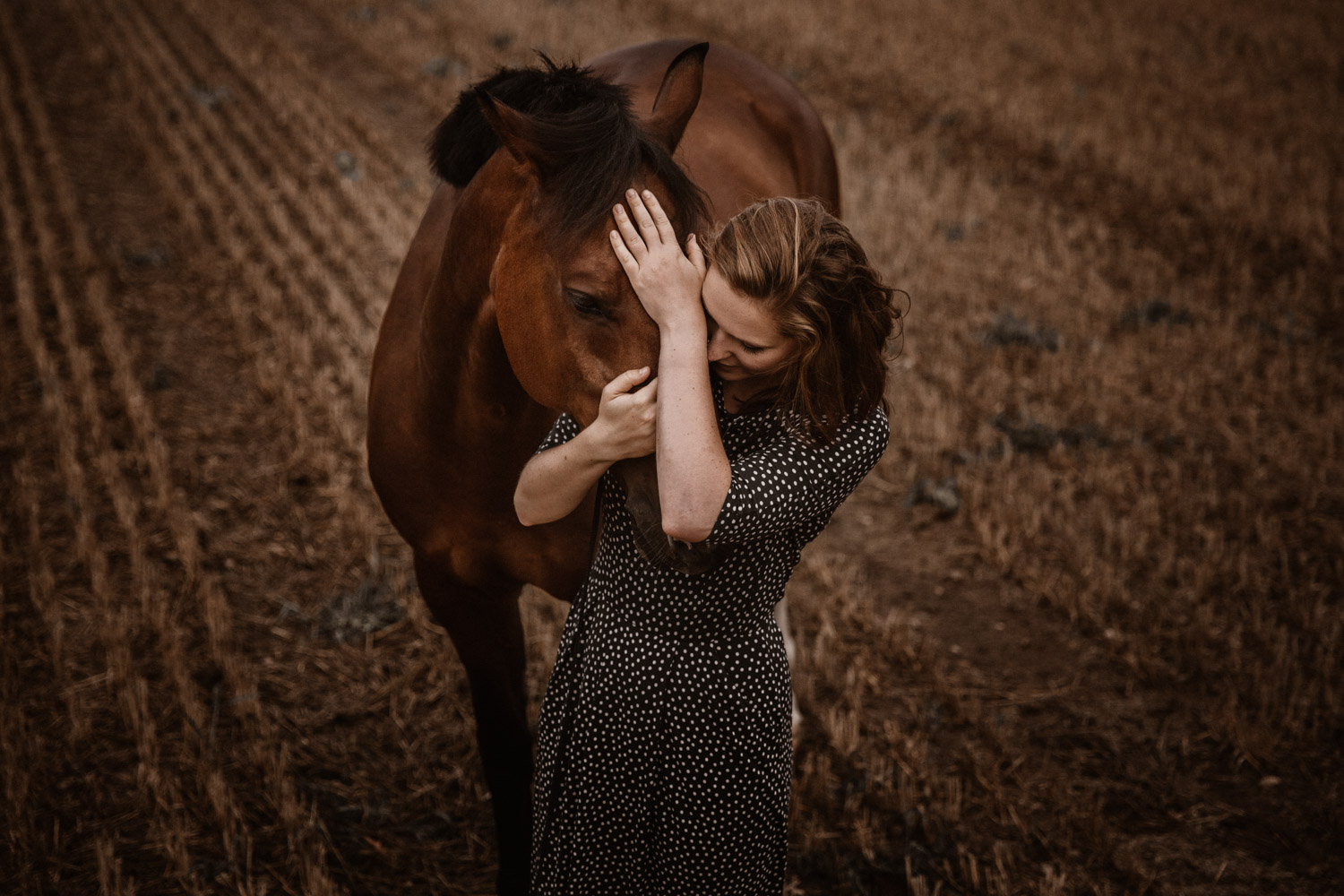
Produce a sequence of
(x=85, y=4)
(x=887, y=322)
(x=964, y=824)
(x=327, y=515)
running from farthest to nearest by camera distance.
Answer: (x=85, y=4), (x=327, y=515), (x=964, y=824), (x=887, y=322)

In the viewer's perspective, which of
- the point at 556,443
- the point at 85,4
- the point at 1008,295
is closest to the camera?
the point at 556,443

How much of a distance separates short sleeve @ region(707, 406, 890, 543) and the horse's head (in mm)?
123

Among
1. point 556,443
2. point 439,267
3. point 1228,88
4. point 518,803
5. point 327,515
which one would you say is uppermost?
point 439,267

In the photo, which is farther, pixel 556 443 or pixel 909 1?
pixel 909 1

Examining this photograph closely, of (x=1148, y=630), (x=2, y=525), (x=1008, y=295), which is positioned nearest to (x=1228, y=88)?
(x=1008, y=295)

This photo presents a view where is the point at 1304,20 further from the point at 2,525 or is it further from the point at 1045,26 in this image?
the point at 2,525

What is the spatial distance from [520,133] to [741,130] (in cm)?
240

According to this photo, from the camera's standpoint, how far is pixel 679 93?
234 cm

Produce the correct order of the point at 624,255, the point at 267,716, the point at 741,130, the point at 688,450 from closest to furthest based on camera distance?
the point at 688,450 < the point at 624,255 < the point at 267,716 < the point at 741,130

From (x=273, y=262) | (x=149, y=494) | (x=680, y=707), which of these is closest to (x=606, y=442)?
(x=680, y=707)

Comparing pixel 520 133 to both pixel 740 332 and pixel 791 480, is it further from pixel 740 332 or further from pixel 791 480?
pixel 791 480

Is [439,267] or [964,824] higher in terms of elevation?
[439,267]

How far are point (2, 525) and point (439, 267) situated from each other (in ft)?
10.8

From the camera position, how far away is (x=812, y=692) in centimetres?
386
